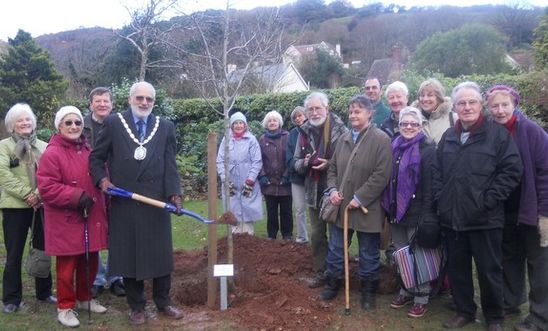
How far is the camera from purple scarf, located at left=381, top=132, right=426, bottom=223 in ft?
15.6

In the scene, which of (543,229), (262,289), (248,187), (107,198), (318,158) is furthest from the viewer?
(248,187)

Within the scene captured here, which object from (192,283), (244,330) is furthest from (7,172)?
(244,330)

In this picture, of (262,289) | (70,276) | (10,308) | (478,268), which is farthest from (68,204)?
(478,268)

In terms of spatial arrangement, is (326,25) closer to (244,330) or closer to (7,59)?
(7,59)

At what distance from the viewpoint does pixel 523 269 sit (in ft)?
15.8

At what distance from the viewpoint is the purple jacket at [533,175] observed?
4.29 metres

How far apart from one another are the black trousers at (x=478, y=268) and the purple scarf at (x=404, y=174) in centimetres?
46

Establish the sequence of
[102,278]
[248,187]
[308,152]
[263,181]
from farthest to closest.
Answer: [263,181]
[248,187]
[308,152]
[102,278]

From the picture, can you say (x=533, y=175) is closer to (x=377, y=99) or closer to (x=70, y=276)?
(x=377, y=99)

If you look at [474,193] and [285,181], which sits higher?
[474,193]

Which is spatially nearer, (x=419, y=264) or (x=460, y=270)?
(x=460, y=270)

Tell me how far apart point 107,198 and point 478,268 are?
3.53 meters

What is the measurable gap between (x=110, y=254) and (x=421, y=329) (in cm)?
296

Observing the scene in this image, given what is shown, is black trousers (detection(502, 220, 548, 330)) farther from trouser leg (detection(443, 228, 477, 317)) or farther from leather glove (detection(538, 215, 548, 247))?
trouser leg (detection(443, 228, 477, 317))
